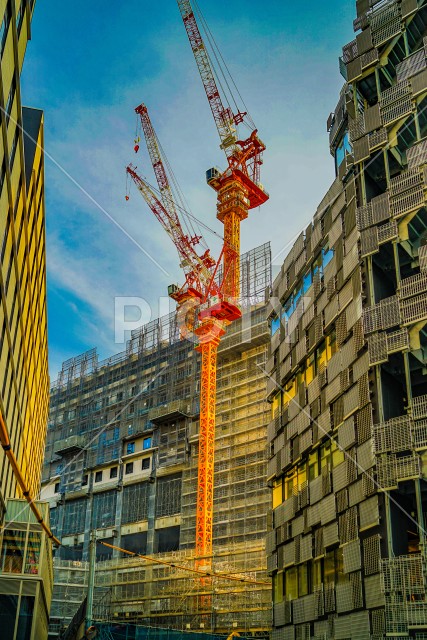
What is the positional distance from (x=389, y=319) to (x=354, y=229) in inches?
201

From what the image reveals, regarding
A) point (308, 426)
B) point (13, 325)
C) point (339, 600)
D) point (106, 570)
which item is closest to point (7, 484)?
point (13, 325)

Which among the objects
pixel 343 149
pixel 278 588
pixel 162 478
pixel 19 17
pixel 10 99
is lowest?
pixel 278 588

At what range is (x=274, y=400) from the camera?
4125 cm

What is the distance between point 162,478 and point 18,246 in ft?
238

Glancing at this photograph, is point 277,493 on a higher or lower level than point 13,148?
lower

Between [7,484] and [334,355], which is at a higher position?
[334,355]

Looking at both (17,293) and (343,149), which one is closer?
(17,293)

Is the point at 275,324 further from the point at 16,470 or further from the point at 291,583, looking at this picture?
the point at 16,470

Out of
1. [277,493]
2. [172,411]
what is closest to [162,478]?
[172,411]

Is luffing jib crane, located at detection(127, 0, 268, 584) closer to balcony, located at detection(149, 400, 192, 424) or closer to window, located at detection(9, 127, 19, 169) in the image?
balcony, located at detection(149, 400, 192, 424)

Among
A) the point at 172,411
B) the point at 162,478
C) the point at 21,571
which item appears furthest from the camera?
the point at 172,411

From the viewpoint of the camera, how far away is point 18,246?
30.2 meters

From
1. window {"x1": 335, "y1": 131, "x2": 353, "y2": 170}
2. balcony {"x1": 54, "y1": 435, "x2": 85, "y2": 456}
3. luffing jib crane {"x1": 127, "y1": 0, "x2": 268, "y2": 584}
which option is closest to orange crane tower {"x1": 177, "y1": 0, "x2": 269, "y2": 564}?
luffing jib crane {"x1": 127, "y1": 0, "x2": 268, "y2": 584}

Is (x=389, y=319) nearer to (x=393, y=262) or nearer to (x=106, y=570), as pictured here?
(x=393, y=262)
